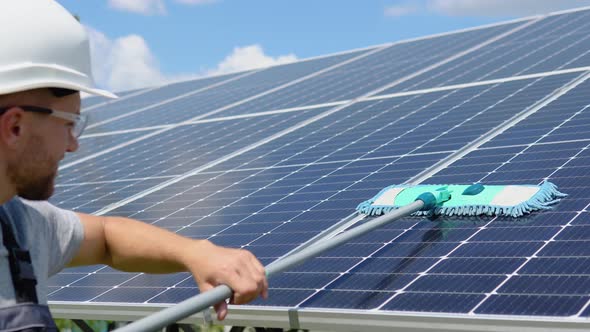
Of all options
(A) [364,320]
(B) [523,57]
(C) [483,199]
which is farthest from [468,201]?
(B) [523,57]

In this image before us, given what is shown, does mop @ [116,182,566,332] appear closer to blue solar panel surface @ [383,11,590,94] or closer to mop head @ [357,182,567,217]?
mop head @ [357,182,567,217]

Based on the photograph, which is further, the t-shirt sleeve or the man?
the t-shirt sleeve

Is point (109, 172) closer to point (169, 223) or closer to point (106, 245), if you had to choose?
point (169, 223)

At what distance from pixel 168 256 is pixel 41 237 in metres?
0.43

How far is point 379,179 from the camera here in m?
7.04

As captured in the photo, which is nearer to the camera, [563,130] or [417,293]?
[417,293]

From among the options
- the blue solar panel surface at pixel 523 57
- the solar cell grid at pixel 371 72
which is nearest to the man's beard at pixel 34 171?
the blue solar panel surface at pixel 523 57

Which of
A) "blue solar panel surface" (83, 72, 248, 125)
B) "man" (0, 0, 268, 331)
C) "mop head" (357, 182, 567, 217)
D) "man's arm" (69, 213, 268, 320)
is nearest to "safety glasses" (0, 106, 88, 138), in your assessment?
"man" (0, 0, 268, 331)

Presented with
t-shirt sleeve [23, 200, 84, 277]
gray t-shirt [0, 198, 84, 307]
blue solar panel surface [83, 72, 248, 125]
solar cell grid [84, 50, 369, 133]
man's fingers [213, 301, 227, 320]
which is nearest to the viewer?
gray t-shirt [0, 198, 84, 307]

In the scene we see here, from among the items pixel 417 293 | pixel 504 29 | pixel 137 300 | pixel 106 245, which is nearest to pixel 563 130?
pixel 417 293

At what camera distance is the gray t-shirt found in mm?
2830

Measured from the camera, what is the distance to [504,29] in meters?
14.9

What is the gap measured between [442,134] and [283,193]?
5.35ft

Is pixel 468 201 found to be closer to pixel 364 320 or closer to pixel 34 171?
pixel 364 320
